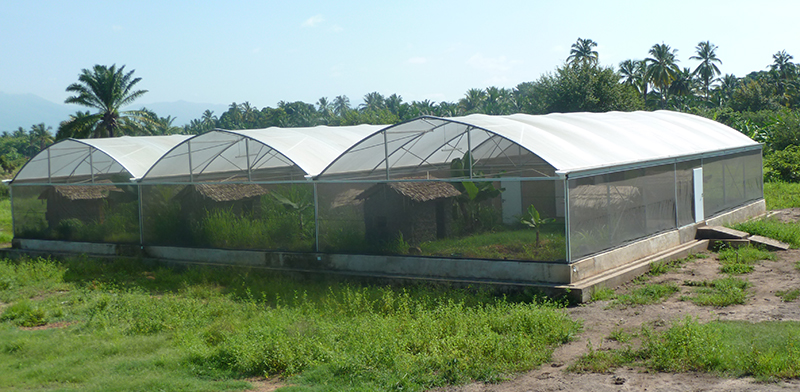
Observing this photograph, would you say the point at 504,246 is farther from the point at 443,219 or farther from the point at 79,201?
the point at 79,201

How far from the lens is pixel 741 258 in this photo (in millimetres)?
13898

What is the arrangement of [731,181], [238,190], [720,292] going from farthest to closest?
[731,181], [238,190], [720,292]

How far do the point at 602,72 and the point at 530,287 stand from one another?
2736 centimetres

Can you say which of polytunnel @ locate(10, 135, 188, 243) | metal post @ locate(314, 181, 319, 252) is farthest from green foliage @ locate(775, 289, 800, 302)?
polytunnel @ locate(10, 135, 188, 243)

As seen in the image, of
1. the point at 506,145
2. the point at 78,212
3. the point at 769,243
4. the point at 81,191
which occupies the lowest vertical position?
the point at 769,243

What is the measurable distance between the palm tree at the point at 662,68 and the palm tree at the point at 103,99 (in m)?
41.0

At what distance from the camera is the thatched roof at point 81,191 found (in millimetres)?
18719

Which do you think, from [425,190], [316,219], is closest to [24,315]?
[316,219]

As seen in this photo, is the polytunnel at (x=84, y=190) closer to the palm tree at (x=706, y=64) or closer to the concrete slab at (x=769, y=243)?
the concrete slab at (x=769, y=243)

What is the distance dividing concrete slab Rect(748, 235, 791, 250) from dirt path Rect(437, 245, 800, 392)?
236 mm

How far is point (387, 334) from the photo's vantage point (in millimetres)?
8695

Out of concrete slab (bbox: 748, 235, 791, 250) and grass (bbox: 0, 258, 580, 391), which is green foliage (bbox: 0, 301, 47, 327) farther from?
concrete slab (bbox: 748, 235, 791, 250)

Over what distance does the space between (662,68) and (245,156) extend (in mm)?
47727

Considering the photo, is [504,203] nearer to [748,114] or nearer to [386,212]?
[386,212]
